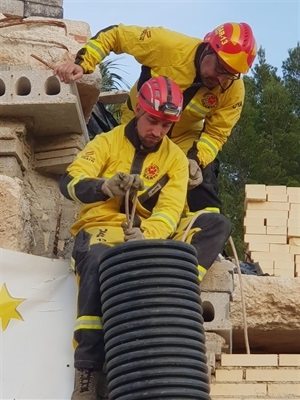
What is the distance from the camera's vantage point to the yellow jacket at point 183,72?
22.2ft

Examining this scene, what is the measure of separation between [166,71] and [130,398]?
8.52ft

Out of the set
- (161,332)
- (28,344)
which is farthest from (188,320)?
(28,344)

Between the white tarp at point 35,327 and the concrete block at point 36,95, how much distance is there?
112cm

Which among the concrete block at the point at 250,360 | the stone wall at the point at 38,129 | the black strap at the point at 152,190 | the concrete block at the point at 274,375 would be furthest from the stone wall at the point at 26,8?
the concrete block at the point at 274,375

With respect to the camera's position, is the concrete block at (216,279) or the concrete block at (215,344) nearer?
the concrete block at (215,344)

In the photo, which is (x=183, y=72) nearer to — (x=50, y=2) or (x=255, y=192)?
(x=255, y=192)

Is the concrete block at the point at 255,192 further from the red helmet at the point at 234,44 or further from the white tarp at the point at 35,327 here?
the white tarp at the point at 35,327

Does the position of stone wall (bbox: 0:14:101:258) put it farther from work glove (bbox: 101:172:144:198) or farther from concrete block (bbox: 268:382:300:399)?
concrete block (bbox: 268:382:300:399)

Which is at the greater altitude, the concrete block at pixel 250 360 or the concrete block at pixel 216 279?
the concrete block at pixel 216 279

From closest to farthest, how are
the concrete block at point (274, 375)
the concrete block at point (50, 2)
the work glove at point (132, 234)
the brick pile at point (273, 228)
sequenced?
the work glove at point (132, 234)
the concrete block at point (274, 375)
the brick pile at point (273, 228)
the concrete block at point (50, 2)

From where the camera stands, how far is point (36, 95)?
6.69 metres

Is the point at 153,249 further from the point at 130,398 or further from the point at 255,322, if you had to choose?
the point at 255,322

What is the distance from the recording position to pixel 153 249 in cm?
512

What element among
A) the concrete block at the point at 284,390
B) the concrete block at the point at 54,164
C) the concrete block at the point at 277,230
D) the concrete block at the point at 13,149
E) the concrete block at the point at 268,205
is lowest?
the concrete block at the point at 277,230
